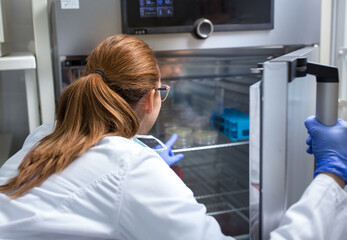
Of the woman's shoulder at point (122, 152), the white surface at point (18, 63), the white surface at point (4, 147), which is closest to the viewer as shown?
the woman's shoulder at point (122, 152)

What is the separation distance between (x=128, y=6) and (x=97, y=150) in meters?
0.57

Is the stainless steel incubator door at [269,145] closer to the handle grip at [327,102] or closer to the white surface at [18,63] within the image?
the handle grip at [327,102]

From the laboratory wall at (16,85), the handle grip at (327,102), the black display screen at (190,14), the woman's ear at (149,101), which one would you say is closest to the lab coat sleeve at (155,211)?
the woman's ear at (149,101)

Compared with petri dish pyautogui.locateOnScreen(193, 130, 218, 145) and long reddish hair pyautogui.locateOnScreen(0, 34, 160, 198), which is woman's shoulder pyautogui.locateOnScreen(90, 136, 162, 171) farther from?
petri dish pyautogui.locateOnScreen(193, 130, 218, 145)

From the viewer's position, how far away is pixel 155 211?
0.89m

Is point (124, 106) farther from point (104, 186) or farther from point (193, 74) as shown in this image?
point (193, 74)

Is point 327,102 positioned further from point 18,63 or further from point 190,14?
point 18,63

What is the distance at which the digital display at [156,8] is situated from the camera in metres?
1.31

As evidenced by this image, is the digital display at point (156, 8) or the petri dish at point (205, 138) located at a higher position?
the digital display at point (156, 8)

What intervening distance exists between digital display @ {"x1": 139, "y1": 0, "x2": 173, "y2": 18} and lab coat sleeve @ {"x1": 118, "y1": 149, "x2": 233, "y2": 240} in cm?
61

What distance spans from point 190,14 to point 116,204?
0.75 m

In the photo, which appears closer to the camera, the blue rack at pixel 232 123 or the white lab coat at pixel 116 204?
the white lab coat at pixel 116 204

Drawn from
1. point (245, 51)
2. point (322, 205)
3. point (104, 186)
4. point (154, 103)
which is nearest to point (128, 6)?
point (154, 103)

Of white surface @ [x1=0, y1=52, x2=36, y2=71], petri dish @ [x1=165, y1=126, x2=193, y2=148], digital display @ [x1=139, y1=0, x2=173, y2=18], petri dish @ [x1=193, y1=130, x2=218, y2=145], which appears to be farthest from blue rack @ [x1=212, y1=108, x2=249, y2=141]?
white surface @ [x1=0, y1=52, x2=36, y2=71]
